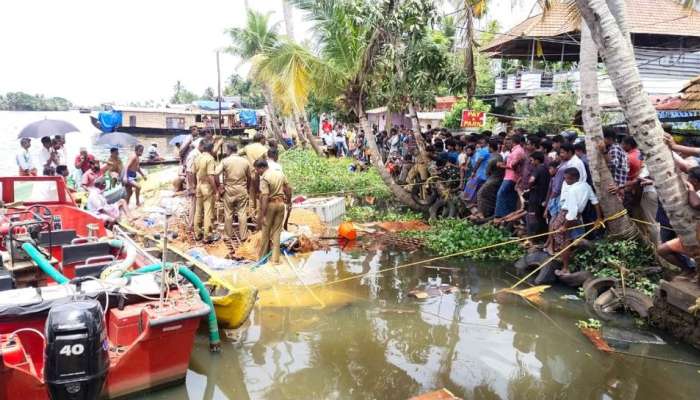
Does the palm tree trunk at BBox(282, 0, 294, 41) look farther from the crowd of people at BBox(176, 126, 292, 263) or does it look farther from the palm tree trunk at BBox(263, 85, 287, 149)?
the crowd of people at BBox(176, 126, 292, 263)

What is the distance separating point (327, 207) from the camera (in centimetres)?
1212

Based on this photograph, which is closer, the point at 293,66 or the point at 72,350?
the point at 72,350

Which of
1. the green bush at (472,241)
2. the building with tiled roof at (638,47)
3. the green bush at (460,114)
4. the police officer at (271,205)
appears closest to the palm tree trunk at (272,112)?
the green bush at (460,114)

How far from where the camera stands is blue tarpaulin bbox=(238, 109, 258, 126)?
39875 millimetres

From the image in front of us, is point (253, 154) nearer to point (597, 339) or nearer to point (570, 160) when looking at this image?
point (570, 160)

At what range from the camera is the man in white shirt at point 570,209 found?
7449mm

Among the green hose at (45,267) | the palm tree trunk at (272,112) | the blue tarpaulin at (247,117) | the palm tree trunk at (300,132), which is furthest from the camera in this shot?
the blue tarpaulin at (247,117)

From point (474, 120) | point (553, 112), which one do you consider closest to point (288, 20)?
point (474, 120)

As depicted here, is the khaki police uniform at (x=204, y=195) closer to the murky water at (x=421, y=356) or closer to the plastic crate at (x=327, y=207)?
the plastic crate at (x=327, y=207)

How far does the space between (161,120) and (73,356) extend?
118 ft

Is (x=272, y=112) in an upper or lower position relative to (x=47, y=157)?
upper

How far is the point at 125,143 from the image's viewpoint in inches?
577

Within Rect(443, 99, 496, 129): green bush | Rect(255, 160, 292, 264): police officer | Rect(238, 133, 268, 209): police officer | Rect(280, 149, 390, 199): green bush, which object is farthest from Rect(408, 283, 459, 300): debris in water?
Rect(443, 99, 496, 129): green bush

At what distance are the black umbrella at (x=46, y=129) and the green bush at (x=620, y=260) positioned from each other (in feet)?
37.8
